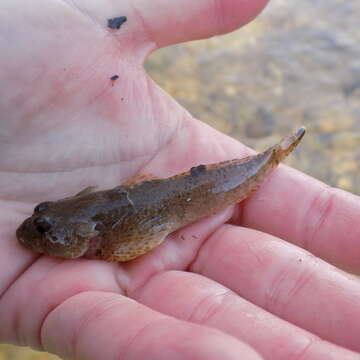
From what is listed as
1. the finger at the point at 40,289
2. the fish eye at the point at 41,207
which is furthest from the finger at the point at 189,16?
the finger at the point at 40,289

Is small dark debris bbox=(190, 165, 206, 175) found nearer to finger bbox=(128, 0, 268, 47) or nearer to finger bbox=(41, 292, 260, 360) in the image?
finger bbox=(128, 0, 268, 47)

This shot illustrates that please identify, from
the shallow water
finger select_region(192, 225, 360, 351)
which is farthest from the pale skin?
the shallow water

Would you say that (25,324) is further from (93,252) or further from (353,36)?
(353,36)

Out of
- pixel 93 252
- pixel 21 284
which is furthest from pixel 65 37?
pixel 21 284

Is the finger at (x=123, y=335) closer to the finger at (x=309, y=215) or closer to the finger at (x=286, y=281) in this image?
the finger at (x=286, y=281)

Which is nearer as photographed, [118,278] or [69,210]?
[118,278]

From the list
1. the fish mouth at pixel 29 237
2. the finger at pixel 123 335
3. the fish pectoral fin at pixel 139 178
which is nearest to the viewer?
the finger at pixel 123 335

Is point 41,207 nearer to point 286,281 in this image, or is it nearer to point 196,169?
point 196,169
